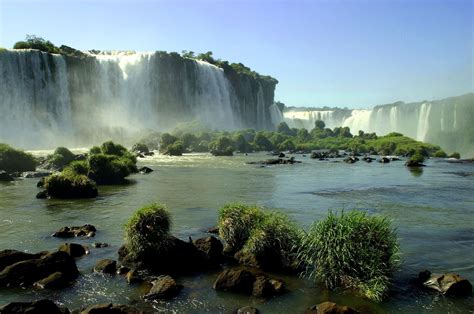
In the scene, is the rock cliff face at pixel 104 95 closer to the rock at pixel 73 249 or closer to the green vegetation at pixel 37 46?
the green vegetation at pixel 37 46

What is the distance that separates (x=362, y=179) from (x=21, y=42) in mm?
87596

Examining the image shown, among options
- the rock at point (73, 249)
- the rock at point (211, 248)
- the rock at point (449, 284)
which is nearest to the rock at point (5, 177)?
the rock at point (73, 249)

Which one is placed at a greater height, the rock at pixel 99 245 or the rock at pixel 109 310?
the rock at pixel 109 310

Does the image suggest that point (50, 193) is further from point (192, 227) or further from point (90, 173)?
point (192, 227)

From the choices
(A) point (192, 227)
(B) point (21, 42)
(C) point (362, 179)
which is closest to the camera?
(A) point (192, 227)

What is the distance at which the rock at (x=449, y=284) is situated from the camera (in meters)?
14.7

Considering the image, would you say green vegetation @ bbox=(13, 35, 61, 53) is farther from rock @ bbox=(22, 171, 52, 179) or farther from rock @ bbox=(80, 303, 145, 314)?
rock @ bbox=(80, 303, 145, 314)

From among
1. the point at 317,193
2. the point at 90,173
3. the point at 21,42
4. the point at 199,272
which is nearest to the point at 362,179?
the point at 317,193

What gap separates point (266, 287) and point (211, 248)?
4.16 metres

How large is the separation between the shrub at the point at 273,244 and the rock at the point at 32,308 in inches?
307

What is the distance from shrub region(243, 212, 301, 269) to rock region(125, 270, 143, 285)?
4.50m

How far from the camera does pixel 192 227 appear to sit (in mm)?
24688

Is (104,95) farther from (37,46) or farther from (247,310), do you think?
(247,310)

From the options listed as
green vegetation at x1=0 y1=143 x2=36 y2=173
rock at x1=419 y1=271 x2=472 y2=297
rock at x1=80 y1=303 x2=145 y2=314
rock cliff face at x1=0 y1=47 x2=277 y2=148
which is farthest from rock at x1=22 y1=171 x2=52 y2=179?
rock at x1=419 y1=271 x2=472 y2=297
